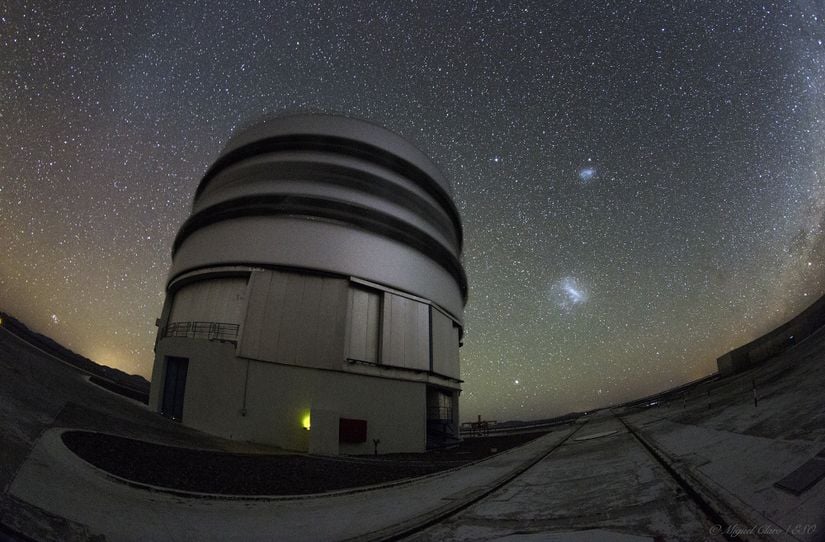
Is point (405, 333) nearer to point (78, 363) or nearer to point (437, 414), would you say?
point (437, 414)

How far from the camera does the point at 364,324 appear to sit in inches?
792

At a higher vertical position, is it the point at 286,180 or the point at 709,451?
the point at 286,180

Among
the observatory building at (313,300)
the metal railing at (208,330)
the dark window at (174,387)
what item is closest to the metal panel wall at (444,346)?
the observatory building at (313,300)

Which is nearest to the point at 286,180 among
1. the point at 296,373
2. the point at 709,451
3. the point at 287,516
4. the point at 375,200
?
the point at 375,200

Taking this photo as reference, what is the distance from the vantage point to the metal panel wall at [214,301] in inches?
770

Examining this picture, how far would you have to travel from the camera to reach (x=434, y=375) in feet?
76.4

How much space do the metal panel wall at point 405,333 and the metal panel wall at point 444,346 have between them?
1157 millimetres

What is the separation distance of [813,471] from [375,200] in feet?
72.1

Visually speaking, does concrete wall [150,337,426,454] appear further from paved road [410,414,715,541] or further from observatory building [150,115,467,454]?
paved road [410,414,715,541]

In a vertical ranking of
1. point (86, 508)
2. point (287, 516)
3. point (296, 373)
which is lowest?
point (287, 516)

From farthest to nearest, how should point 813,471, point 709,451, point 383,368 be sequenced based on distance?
point 383,368 → point 709,451 → point 813,471

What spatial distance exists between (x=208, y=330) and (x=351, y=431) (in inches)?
409

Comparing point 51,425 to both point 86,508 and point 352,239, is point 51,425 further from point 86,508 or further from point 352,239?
point 352,239

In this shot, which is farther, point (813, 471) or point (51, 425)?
point (51, 425)
